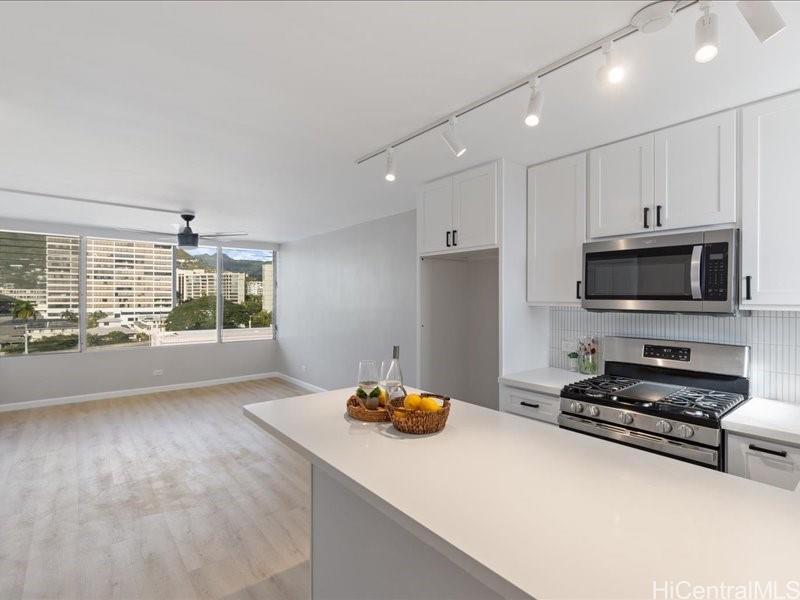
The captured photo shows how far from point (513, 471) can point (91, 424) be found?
5.20m

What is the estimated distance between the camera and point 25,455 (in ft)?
12.4

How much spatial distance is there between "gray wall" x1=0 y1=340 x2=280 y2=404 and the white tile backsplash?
581 centimetres

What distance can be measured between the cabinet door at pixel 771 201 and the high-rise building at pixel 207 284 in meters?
6.76

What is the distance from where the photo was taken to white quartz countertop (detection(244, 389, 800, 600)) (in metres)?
0.81

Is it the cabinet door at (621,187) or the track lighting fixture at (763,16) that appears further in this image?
the cabinet door at (621,187)

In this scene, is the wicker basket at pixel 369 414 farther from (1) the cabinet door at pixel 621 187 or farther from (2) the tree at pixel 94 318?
(2) the tree at pixel 94 318

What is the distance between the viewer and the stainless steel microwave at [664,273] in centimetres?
205

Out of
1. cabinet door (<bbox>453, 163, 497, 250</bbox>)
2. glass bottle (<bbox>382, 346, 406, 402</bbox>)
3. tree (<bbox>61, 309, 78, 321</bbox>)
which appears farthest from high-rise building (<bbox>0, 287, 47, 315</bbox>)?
glass bottle (<bbox>382, 346, 406, 402</bbox>)

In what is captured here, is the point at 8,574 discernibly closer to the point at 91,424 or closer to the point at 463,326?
the point at 91,424

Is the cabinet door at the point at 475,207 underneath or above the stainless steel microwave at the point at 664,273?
above

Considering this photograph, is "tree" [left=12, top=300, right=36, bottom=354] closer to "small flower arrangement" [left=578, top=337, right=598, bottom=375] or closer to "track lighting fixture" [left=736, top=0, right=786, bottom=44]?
"small flower arrangement" [left=578, top=337, right=598, bottom=375]

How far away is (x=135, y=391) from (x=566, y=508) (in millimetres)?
6623

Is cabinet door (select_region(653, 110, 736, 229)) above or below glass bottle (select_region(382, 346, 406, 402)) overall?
above

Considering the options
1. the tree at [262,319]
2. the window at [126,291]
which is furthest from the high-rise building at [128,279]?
the tree at [262,319]
